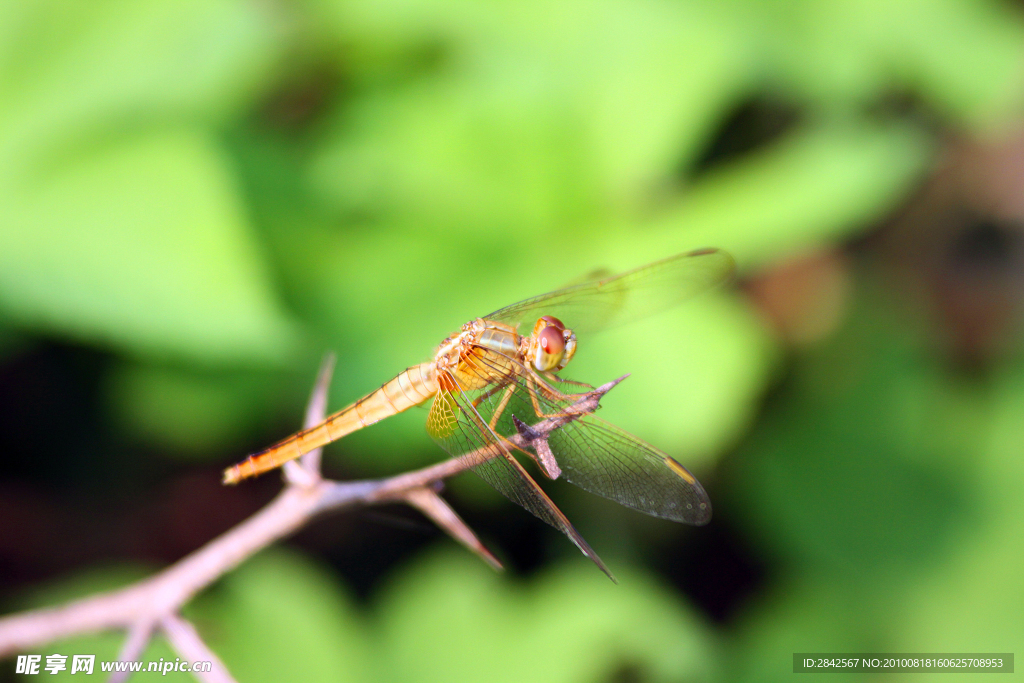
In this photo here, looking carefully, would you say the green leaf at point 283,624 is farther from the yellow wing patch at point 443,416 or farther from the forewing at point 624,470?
the forewing at point 624,470

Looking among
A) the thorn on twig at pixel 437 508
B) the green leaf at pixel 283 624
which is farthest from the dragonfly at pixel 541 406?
the green leaf at pixel 283 624

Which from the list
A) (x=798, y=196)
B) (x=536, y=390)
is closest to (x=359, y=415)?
(x=536, y=390)

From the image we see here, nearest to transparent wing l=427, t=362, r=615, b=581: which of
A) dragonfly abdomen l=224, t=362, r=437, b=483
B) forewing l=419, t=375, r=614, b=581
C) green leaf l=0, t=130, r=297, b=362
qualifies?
forewing l=419, t=375, r=614, b=581

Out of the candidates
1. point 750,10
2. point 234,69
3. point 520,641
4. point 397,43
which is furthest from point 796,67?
point 520,641

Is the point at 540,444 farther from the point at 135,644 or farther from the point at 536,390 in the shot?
the point at 135,644

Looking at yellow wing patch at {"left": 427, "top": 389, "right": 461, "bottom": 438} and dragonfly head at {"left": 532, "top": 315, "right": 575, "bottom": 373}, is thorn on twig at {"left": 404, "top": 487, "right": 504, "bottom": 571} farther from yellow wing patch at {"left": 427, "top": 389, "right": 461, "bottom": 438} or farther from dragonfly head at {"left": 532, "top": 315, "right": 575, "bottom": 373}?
dragonfly head at {"left": 532, "top": 315, "right": 575, "bottom": 373}

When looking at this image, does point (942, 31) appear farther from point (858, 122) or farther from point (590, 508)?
point (590, 508)

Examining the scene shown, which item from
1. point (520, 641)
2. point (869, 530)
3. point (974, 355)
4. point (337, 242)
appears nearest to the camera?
point (520, 641)
